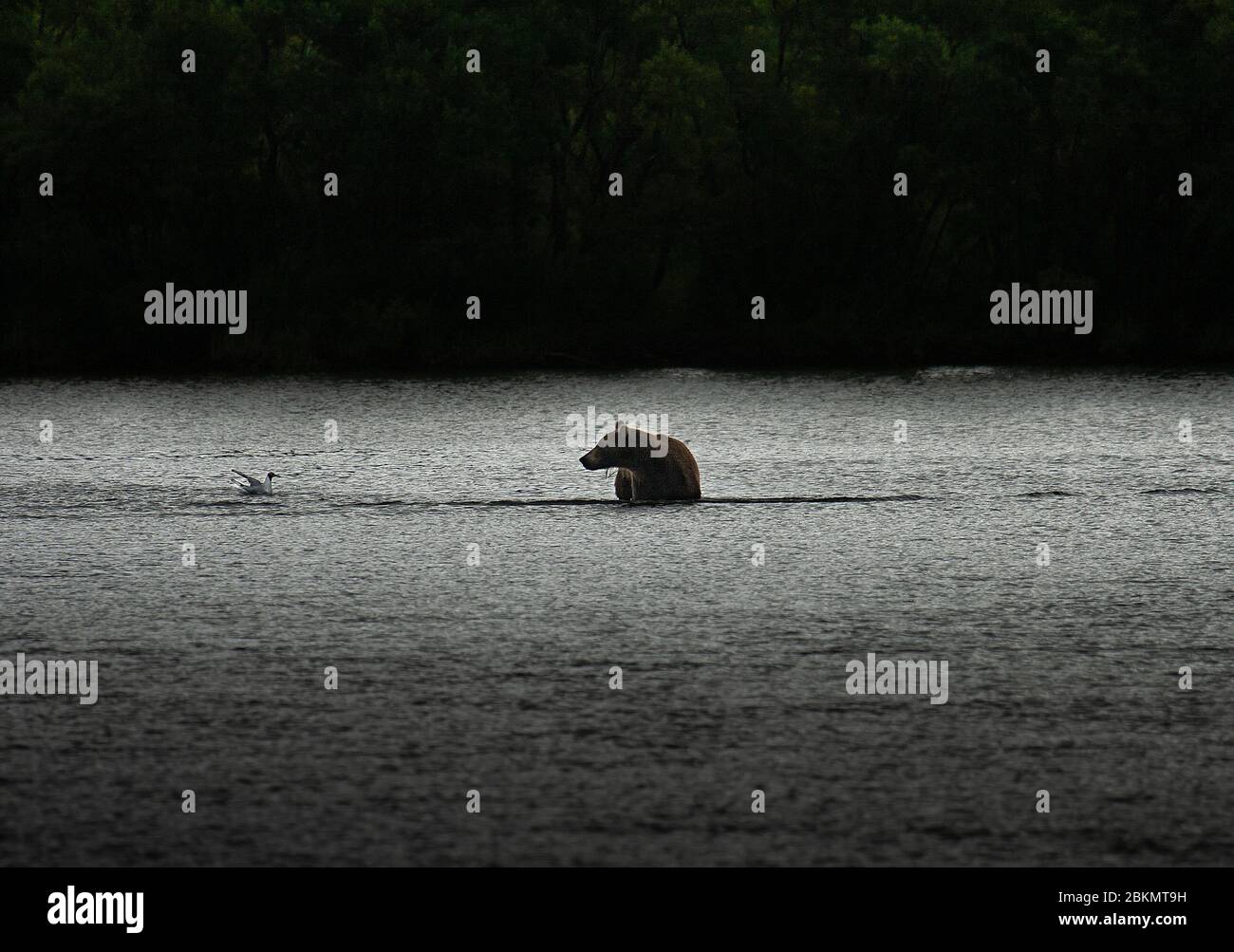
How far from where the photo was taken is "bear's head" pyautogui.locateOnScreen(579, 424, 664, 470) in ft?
76.2

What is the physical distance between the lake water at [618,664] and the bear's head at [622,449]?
602 mm

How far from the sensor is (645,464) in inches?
938

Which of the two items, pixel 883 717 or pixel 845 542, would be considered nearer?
pixel 883 717

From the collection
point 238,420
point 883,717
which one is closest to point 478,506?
point 883,717

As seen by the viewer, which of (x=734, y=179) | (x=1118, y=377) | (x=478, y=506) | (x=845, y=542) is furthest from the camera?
(x=734, y=179)

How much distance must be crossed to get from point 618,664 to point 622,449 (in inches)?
409

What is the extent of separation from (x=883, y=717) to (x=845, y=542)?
8390mm

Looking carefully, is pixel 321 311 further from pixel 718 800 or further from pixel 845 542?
pixel 718 800

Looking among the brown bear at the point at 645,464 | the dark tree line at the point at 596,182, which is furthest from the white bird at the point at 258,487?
the dark tree line at the point at 596,182

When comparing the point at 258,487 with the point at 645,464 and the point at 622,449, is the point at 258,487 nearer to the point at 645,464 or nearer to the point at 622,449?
the point at 622,449

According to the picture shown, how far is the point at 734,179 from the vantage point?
75.7 meters

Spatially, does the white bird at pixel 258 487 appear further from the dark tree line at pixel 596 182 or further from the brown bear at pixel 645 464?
the dark tree line at pixel 596 182

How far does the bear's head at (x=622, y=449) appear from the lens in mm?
23234

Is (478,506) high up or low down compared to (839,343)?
down
